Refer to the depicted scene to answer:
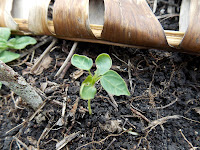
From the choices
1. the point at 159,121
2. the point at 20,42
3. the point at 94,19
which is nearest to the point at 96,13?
Result: the point at 94,19

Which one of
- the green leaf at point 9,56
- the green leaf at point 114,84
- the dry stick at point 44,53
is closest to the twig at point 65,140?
the green leaf at point 114,84

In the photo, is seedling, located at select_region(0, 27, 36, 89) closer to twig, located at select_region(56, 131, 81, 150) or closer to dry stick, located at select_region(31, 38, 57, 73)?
dry stick, located at select_region(31, 38, 57, 73)

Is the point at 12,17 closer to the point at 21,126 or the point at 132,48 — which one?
the point at 21,126

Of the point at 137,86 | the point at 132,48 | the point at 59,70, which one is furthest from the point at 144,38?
the point at 59,70

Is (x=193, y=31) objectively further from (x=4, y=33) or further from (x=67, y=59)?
(x=4, y=33)

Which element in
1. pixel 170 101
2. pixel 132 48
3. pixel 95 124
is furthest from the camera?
pixel 132 48

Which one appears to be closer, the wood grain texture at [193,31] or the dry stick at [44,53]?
the wood grain texture at [193,31]

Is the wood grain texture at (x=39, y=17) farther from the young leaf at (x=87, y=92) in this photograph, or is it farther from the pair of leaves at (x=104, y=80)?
the young leaf at (x=87, y=92)
